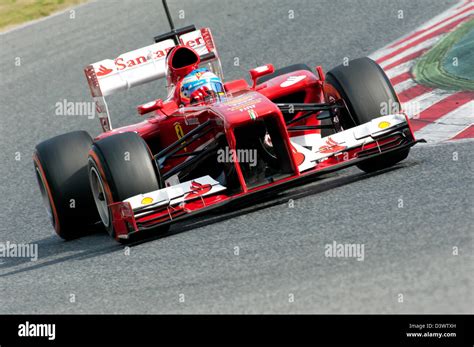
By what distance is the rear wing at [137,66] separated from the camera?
32.2ft

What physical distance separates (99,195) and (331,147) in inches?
77.3

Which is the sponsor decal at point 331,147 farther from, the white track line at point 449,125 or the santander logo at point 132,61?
the santander logo at point 132,61

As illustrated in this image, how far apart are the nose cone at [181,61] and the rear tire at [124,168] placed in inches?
57.2

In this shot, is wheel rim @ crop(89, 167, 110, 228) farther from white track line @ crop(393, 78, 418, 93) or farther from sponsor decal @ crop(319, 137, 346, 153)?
white track line @ crop(393, 78, 418, 93)

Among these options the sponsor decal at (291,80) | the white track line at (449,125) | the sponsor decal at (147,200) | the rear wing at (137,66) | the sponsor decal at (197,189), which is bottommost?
the white track line at (449,125)

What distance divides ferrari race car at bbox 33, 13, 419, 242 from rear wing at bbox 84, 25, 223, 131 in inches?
36.7

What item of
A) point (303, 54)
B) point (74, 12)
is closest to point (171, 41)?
point (303, 54)

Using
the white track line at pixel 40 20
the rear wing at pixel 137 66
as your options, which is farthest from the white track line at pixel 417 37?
the white track line at pixel 40 20

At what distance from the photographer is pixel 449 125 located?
30.4 feet

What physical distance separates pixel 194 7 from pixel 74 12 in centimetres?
228

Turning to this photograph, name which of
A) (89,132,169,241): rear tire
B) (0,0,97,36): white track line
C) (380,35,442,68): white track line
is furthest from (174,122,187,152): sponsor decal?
(0,0,97,36): white track line

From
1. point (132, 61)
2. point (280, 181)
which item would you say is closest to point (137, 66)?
point (132, 61)

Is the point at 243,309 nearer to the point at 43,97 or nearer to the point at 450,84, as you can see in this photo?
the point at 450,84

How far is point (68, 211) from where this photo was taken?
8602mm
